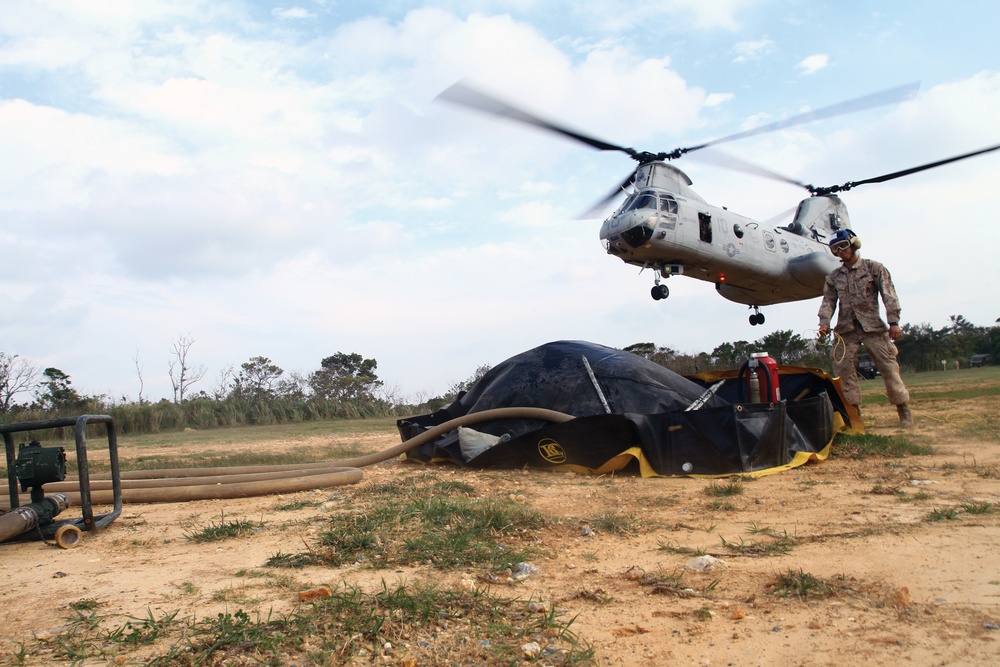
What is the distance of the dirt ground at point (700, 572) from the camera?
5.95ft

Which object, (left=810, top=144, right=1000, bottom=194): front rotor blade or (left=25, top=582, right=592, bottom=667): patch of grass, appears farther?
(left=810, top=144, right=1000, bottom=194): front rotor blade

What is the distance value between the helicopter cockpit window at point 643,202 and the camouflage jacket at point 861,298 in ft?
26.8

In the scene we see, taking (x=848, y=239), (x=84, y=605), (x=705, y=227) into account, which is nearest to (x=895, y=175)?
(x=705, y=227)

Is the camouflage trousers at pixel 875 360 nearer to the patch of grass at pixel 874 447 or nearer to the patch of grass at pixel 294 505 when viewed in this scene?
the patch of grass at pixel 874 447

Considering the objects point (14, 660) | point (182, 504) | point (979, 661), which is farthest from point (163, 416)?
point (979, 661)

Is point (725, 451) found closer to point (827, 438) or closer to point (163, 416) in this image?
point (827, 438)

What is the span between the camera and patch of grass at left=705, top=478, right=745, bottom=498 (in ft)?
12.7

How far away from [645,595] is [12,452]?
2894mm

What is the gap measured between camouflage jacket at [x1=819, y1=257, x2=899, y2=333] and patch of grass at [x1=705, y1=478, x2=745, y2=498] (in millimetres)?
3498

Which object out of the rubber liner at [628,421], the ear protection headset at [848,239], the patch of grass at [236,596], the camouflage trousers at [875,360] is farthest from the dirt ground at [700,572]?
the ear protection headset at [848,239]

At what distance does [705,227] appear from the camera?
1608 centimetres

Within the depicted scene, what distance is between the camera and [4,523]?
3.04m

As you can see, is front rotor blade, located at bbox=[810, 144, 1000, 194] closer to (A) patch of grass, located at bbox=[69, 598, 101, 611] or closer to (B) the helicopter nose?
(B) the helicopter nose

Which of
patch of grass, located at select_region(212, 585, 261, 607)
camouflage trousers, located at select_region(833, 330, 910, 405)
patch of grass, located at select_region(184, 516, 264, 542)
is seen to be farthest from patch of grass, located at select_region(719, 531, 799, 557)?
camouflage trousers, located at select_region(833, 330, 910, 405)
